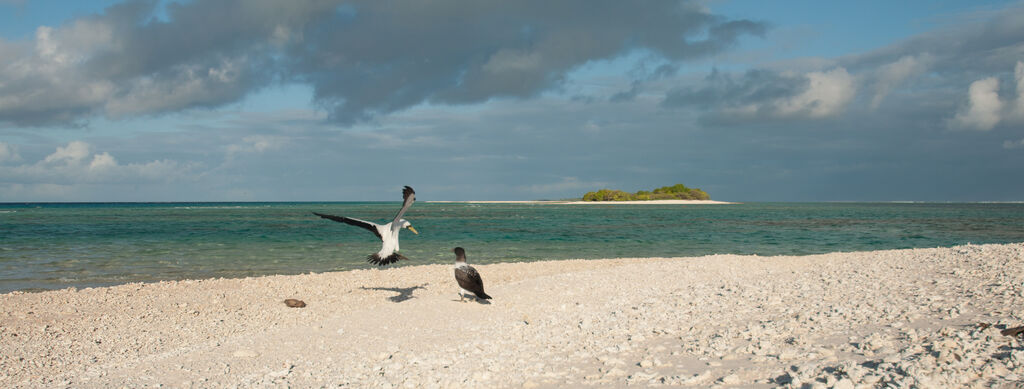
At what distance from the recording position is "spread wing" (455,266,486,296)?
10367 millimetres

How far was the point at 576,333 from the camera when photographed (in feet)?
26.1

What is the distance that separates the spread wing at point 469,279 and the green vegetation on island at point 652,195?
13728cm

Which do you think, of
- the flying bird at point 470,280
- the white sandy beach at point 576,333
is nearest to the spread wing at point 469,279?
the flying bird at point 470,280

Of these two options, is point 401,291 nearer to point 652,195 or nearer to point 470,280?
point 470,280

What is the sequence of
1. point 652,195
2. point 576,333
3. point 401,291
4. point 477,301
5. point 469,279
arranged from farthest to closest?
1. point 652,195
2. point 401,291
3. point 477,301
4. point 469,279
5. point 576,333

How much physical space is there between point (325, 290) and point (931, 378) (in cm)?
1262

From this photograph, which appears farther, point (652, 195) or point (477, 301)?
point (652, 195)

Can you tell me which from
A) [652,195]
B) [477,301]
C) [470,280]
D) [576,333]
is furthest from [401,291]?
[652,195]

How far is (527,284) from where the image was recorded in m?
12.9

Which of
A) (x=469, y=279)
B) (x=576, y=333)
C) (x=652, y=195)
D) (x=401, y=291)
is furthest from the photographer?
(x=652, y=195)

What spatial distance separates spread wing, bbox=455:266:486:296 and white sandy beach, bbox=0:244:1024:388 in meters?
0.38

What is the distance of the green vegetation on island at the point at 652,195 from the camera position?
147 m

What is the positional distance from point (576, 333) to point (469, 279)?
2.99 meters

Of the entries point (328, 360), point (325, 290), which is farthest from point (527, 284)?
point (328, 360)
